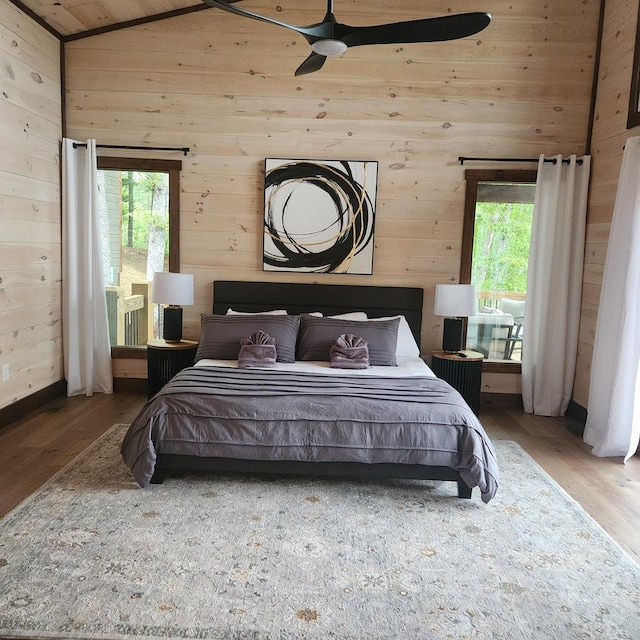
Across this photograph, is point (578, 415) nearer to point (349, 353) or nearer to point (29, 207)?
point (349, 353)

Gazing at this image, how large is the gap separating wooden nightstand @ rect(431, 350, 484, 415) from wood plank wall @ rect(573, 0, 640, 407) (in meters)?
0.94

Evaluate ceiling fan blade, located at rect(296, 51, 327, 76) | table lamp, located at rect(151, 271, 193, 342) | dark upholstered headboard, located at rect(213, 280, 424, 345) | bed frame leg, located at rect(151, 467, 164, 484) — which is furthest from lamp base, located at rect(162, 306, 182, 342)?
ceiling fan blade, located at rect(296, 51, 327, 76)

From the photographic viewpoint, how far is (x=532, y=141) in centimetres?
482

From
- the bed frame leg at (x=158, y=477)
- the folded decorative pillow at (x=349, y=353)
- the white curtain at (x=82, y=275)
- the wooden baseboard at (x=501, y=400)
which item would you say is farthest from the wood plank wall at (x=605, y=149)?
the white curtain at (x=82, y=275)

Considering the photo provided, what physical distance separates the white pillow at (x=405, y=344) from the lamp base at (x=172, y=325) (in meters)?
1.88

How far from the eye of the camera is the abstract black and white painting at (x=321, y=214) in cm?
484

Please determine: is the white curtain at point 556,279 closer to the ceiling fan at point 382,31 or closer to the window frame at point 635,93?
the window frame at point 635,93

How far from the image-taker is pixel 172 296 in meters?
4.61

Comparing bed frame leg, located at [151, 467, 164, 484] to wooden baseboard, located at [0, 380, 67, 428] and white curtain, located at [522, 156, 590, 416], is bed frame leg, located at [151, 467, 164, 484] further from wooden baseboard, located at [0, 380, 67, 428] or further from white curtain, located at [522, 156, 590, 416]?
white curtain, located at [522, 156, 590, 416]

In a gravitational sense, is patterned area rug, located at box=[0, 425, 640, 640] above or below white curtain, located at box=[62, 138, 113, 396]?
below

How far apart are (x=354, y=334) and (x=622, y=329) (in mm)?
1851

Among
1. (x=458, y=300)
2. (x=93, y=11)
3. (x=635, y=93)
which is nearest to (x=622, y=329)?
(x=458, y=300)

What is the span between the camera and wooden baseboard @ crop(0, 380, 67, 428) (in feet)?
13.3

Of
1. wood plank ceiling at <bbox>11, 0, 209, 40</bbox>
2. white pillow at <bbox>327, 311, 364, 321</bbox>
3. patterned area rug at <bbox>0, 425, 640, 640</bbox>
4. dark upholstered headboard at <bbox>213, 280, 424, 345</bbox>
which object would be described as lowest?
patterned area rug at <bbox>0, 425, 640, 640</bbox>
